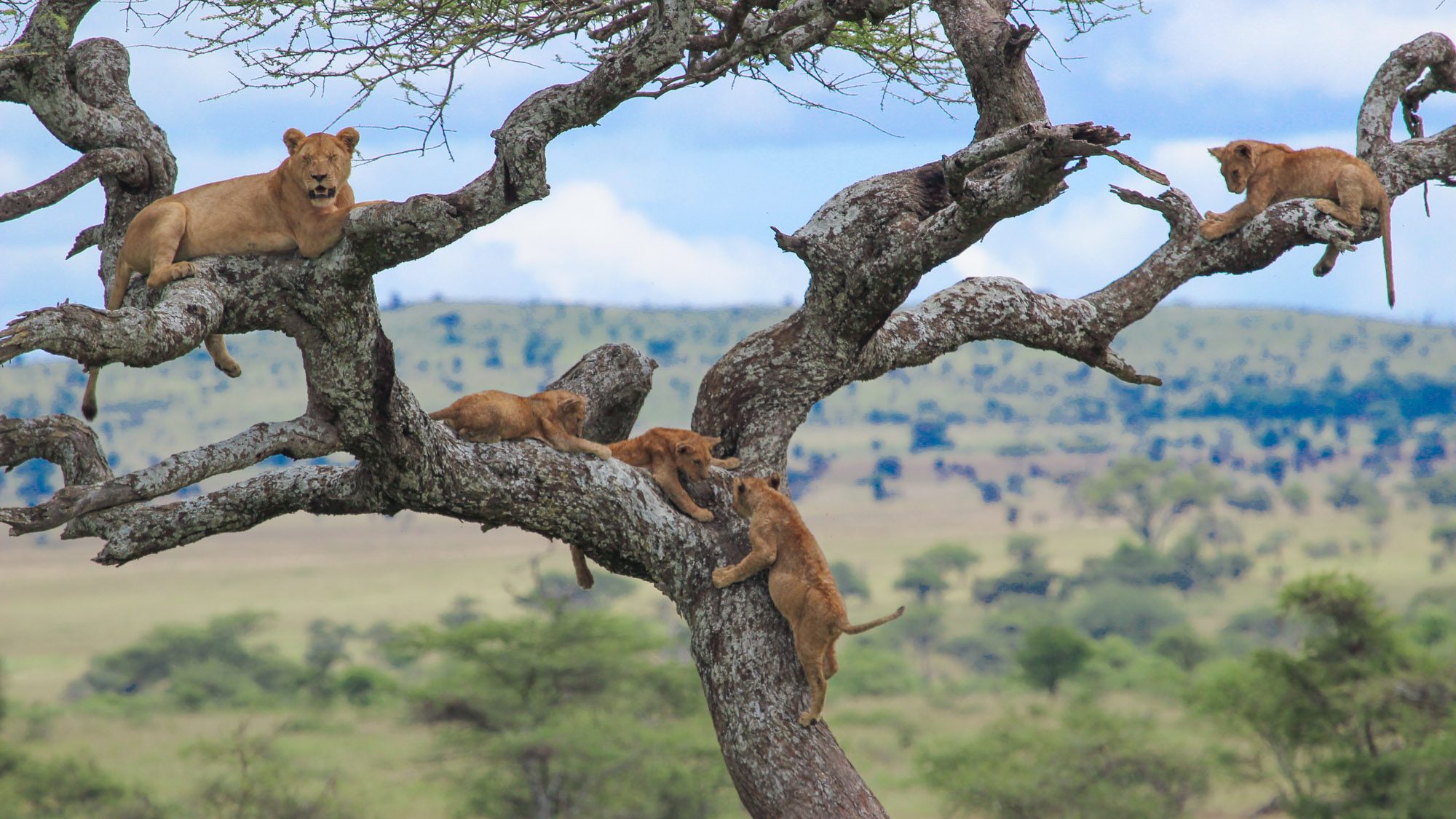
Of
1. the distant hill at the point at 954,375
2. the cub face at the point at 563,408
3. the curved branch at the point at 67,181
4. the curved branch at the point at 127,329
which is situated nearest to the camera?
the curved branch at the point at 127,329

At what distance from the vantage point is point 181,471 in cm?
513

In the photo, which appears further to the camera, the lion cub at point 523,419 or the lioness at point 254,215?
the lion cub at point 523,419

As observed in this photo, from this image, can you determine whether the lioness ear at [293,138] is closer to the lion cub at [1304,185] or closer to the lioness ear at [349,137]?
the lioness ear at [349,137]

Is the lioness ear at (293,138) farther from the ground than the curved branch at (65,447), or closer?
farther from the ground

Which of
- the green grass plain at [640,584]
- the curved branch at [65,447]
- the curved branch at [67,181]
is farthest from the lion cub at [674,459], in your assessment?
the green grass plain at [640,584]

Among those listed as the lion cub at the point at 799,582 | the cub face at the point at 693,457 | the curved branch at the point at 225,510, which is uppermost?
the curved branch at the point at 225,510

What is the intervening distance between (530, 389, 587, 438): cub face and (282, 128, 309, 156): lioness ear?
159cm

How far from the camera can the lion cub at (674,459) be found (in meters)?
6.69

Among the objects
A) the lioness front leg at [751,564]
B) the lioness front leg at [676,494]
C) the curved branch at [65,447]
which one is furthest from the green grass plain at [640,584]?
the lioness front leg at [751,564]

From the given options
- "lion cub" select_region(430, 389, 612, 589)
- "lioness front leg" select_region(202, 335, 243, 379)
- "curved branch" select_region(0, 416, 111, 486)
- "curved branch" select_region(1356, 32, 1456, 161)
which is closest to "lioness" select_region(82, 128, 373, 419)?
"lioness front leg" select_region(202, 335, 243, 379)

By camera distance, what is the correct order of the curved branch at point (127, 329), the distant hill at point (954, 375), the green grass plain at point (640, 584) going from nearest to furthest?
the curved branch at point (127, 329), the green grass plain at point (640, 584), the distant hill at point (954, 375)

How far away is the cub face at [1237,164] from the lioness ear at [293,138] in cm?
550

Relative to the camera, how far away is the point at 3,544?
78.1 metres

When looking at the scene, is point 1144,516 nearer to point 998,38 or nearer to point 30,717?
point 30,717
